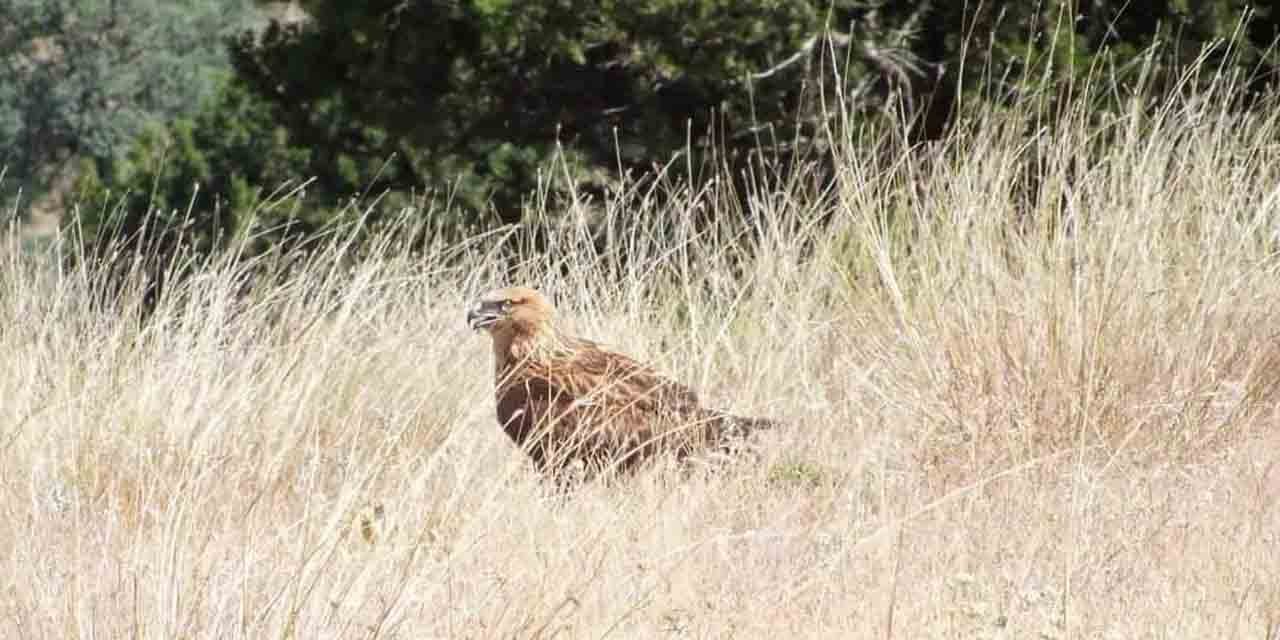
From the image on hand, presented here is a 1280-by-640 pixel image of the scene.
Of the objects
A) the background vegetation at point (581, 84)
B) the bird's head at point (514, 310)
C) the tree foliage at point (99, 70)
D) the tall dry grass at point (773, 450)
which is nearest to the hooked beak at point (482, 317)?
the bird's head at point (514, 310)

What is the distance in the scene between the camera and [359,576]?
3.59 meters

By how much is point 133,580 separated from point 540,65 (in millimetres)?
8960

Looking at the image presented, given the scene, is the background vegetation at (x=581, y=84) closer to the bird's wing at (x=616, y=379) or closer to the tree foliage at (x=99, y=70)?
the bird's wing at (x=616, y=379)

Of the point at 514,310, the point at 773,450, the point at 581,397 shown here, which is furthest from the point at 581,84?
the point at 773,450

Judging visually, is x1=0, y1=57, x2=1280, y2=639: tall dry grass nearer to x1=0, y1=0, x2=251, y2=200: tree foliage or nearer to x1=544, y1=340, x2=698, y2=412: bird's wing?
x1=544, y1=340, x2=698, y2=412: bird's wing

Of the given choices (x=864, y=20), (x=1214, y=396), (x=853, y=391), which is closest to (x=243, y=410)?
(x=853, y=391)

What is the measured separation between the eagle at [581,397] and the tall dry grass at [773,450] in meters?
0.13

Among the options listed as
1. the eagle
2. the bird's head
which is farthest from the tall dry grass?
the bird's head

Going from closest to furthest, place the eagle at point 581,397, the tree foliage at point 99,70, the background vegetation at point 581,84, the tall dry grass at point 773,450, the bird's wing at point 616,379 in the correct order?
1. the tall dry grass at point 773,450
2. the eagle at point 581,397
3. the bird's wing at point 616,379
4. the background vegetation at point 581,84
5. the tree foliage at point 99,70

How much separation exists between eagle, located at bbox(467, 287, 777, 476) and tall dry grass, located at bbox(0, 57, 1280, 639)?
0.42ft

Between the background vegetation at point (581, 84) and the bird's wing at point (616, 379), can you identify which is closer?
the bird's wing at point (616, 379)

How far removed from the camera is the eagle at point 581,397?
555 cm

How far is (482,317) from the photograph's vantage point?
603cm

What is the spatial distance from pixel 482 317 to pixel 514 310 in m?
0.12
